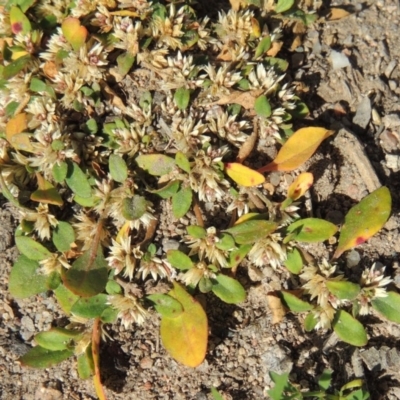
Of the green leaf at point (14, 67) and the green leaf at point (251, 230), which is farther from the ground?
the green leaf at point (14, 67)

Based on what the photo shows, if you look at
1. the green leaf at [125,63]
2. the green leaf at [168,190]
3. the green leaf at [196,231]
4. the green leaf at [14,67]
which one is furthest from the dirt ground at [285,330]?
the green leaf at [125,63]

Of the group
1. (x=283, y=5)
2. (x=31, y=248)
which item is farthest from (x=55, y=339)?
(x=283, y=5)

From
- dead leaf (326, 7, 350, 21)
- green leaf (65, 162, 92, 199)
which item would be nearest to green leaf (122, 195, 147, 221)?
green leaf (65, 162, 92, 199)

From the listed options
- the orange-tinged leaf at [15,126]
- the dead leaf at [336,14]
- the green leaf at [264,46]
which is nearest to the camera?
the orange-tinged leaf at [15,126]

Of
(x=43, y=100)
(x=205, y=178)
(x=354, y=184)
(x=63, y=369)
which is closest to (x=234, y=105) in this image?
(x=205, y=178)

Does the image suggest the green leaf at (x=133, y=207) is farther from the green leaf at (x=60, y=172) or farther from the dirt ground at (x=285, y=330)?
the dirt ground at (x=285, y=330)

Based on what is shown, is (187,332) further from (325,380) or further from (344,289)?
(344,289)

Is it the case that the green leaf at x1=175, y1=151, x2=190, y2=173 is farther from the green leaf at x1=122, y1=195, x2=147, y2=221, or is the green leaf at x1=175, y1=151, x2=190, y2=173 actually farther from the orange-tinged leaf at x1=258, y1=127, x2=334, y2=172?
the orange-tinged leaf at x1=258, y1=127, x2=334, y2=172
